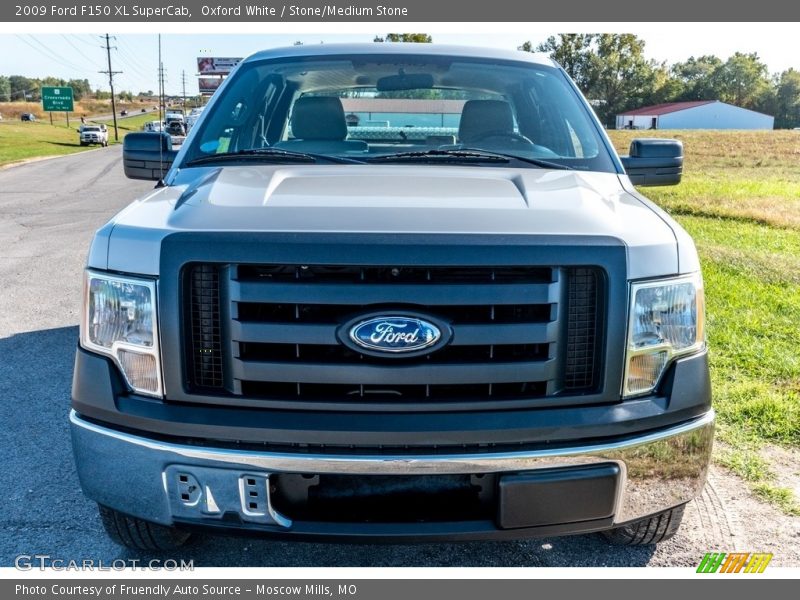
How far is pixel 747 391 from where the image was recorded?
4.47 m

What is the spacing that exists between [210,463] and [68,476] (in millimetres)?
1615

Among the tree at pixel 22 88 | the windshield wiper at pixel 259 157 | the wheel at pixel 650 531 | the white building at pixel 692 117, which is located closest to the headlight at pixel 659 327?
the wheel at pixel 650 531

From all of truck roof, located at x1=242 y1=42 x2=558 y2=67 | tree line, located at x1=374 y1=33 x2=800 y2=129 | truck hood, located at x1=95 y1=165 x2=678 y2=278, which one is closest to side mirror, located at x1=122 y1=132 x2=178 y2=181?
truck roof, located at x1=242 y1=42 x2=558 y2=67

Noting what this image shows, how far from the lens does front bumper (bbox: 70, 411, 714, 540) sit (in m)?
2.10

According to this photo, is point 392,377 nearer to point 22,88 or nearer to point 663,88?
point 663,88

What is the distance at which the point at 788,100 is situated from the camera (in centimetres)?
9500

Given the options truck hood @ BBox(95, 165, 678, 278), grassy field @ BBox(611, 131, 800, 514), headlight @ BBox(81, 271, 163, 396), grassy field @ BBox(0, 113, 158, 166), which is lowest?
grassy field @ BBox(0, 113, 158, 166)

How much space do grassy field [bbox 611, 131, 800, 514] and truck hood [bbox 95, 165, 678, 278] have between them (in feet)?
5.54

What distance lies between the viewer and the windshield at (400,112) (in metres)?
3.32

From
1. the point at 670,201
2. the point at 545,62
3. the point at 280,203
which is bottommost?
the point at 670,201

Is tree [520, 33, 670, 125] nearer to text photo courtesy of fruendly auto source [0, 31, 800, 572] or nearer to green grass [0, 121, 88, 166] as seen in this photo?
green grass [0, 121, 88, 166]
